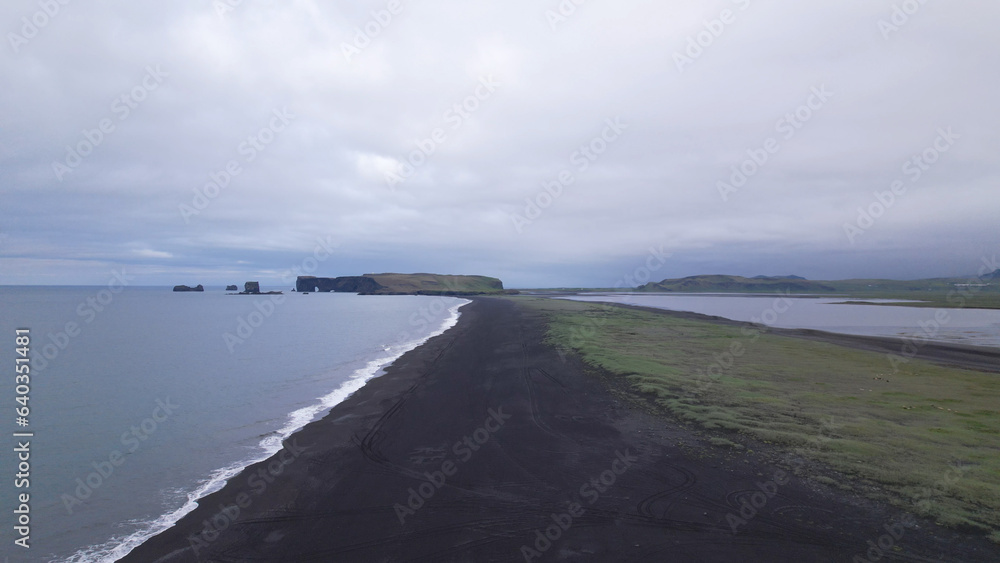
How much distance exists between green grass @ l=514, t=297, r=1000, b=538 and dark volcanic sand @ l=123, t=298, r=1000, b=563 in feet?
4.48

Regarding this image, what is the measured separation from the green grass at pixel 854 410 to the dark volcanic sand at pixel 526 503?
1.37 m

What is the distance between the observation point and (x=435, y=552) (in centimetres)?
740

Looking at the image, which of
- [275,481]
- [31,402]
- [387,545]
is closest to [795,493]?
[387,545]

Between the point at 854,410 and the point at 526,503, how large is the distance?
13260 millimetres

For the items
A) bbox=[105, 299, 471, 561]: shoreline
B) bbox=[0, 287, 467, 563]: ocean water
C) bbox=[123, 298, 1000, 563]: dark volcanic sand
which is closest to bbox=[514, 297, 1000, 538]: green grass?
bbox=[123, 298, 1000, 563]: dark volcanic sand

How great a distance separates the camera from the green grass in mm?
9445

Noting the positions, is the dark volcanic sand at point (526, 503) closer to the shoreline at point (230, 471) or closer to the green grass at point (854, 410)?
the shoreline at point (230, 471)

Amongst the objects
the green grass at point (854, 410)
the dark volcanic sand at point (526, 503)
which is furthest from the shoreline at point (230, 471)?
the green grass at point (854, 410)

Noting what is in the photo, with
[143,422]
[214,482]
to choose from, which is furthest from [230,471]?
[143,422]

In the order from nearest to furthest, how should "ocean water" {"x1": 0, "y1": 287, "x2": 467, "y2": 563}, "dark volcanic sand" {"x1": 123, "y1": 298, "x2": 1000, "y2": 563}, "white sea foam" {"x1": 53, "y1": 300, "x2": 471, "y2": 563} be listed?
1. "dark volcanic sand" {"x1": 123, "y1": 298, "x2": 1000, "y2": 563}
2. "white sea foam" {"x1": 53, "y1": 300, "x2": 471, "y2": 563}
3. "ocean water" {"x1": 0, "y1": 287, "x2": 467, "y2": 563}

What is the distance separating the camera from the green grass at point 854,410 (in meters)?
9.45

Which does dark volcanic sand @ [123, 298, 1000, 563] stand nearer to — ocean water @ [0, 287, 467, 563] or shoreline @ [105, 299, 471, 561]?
shoreline @ [105, 299, 471, 561]

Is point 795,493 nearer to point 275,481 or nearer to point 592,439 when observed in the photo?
point 592,439

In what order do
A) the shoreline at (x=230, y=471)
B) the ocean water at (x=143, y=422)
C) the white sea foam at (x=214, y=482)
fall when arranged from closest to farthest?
the white sea foam at (x=214, y=482) → the shoreline at (x=230, y=471) → the ocean water at (x=143, y=422)
